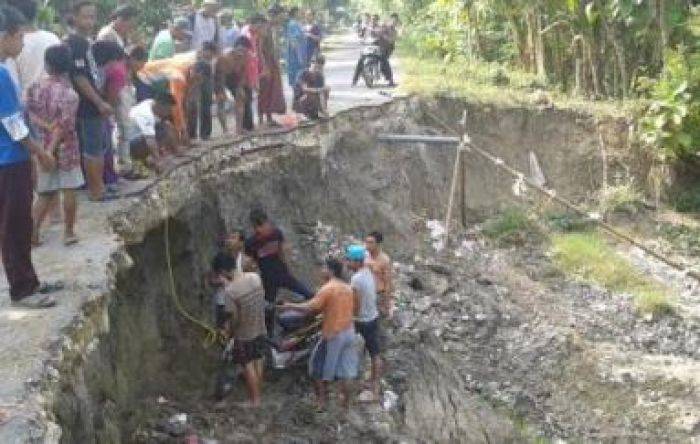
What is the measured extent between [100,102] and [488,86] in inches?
425

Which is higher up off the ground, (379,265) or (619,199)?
(379,265)

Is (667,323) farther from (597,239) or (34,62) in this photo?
(34,62)

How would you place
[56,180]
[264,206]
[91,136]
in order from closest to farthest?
[56,180] < [91,136] < [264,206]

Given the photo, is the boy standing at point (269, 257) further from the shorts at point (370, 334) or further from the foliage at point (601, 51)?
the foliage at point (601, 51)

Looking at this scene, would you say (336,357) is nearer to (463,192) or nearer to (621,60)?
(463,192)

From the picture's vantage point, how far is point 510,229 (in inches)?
572

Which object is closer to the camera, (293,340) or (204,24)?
(293,340)

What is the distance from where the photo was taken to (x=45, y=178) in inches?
284

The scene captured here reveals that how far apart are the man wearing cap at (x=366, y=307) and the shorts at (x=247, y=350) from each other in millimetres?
1074

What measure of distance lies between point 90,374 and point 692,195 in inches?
489

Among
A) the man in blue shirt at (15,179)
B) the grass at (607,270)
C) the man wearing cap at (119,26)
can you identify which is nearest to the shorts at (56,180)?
the man in blue shirt at (15,179)

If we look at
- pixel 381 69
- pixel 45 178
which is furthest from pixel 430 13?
pixel 45 178

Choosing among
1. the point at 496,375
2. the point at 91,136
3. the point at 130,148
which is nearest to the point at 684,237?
the point at 496,375

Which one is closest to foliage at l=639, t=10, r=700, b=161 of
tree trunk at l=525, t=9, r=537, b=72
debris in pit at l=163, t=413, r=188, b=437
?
tree trunk at l=525, t=9, r=537, b=72
